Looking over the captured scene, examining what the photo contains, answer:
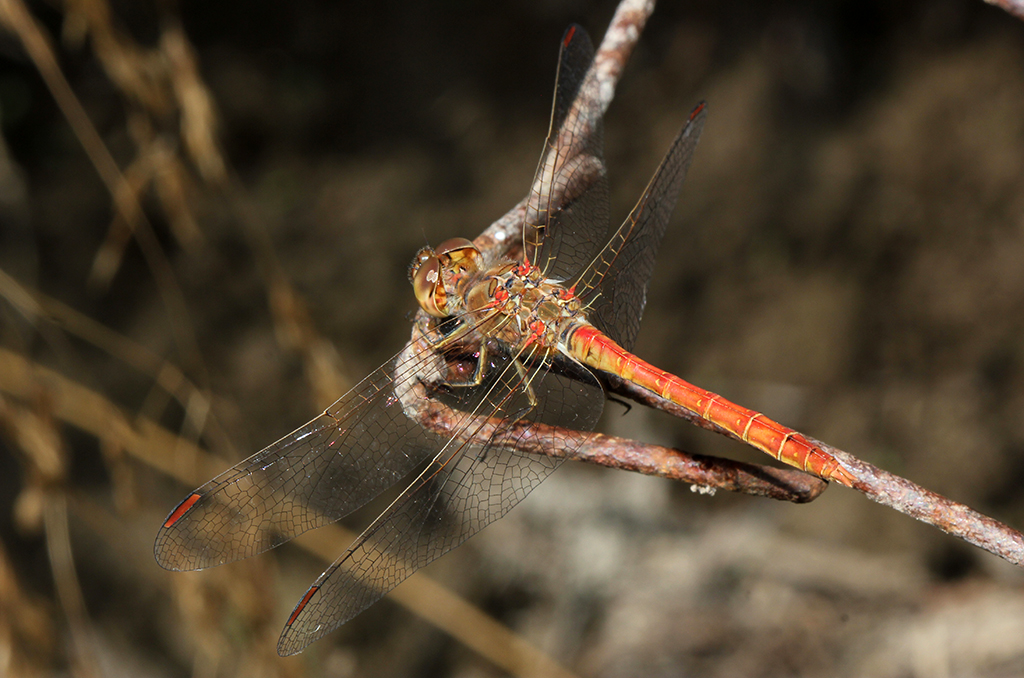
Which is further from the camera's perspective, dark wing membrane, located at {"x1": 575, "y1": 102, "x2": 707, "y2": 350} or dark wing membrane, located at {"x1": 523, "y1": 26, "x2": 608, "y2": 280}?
dark wing membrane, located at {"x1": 575, "y1": 102, "x2": 707, "y2": 350}

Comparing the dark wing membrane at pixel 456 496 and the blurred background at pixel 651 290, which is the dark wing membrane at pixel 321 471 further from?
the blurred background at pixel 651 290

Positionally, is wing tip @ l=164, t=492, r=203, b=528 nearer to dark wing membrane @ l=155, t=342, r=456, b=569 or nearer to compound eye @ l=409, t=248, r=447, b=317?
dark wing membrane @ l=155, t=342, r=456, b=569

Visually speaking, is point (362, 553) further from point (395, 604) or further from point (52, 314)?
point (395, 604)

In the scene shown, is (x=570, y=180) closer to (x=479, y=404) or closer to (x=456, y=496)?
(x=479, y=404)

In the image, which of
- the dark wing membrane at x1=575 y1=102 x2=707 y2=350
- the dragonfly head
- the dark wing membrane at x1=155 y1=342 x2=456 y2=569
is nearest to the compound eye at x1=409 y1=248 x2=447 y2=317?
the dragonfly head

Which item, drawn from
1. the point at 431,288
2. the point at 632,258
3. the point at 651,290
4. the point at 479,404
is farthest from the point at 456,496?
the point at 651,290

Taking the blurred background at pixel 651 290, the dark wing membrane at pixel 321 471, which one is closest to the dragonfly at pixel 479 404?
the dark wing membrane at pixel 321 471

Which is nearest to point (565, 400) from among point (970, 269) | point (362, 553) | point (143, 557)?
point (362, 553)
